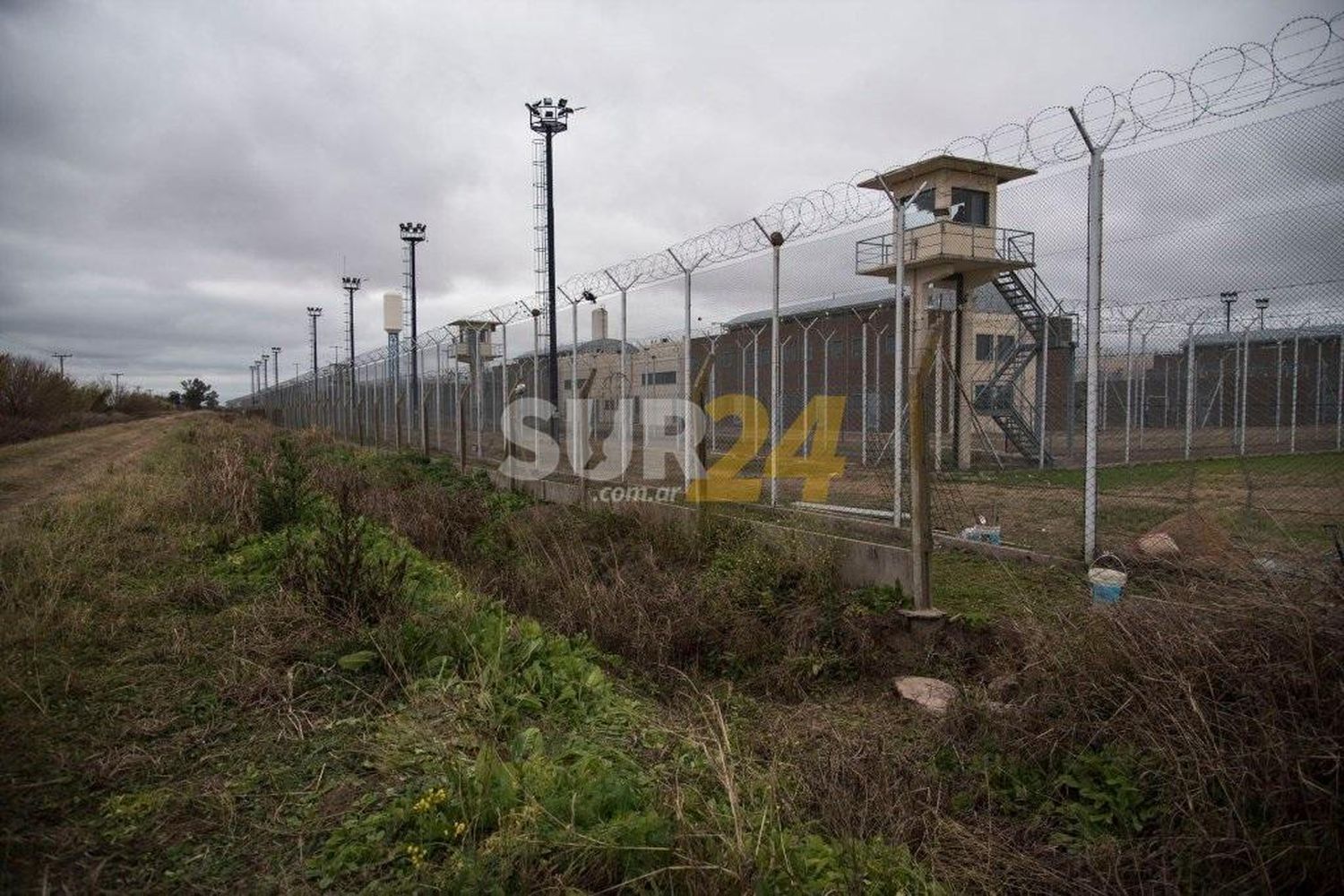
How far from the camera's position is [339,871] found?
222cm

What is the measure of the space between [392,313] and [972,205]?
20.2m

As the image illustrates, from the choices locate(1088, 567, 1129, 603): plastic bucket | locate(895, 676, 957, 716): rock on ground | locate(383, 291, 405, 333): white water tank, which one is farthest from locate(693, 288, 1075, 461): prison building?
locate(383, 291, 405, 333): white water tank

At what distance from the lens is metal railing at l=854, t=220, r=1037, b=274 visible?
294 inches

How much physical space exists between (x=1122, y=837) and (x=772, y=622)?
247 cm

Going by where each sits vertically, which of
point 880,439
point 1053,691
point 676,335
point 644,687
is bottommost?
point 644,687

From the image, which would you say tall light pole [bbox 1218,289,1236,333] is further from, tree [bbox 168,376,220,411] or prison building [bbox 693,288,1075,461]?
tree [bbox 168,376,220,411]

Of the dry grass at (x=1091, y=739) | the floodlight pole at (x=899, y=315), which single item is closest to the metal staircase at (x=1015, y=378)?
the floodlight pole at (x=899, y=315)

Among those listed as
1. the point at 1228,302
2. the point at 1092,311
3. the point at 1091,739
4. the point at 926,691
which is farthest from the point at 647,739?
the point at 1228,302

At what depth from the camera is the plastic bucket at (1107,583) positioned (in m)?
4.42

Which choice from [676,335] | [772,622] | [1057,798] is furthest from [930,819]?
[676,335]

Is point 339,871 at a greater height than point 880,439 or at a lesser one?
lesser

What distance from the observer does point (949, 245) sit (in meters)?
10.4

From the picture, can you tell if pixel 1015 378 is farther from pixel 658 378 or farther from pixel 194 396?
pixel 194 396

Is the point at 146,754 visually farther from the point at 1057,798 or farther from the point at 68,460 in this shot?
the point at 68,460
